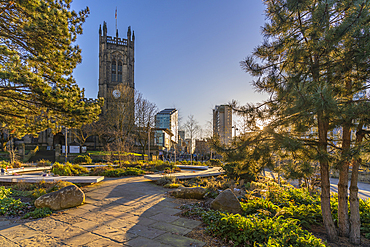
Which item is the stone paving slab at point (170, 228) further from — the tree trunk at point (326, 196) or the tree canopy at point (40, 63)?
the tree canopy at point (40, 63)

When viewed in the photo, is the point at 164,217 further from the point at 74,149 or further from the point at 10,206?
the point at 74,149

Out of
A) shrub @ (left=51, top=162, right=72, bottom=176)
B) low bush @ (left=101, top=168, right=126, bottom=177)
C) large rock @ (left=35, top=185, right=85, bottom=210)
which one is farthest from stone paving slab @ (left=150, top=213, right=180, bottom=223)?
shrub @ (left=51, top=162, right=72, bottom=176)

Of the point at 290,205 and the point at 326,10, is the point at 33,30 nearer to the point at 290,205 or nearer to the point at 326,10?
Answer: the point at 326,10

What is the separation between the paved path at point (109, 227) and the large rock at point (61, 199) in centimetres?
24

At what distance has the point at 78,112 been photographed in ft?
26.8

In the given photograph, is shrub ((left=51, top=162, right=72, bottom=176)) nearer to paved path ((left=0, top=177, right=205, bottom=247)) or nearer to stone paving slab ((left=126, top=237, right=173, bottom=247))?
paved path ((left=0, top=177, right=205, bottom=247))

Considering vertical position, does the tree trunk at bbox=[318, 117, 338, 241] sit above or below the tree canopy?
below

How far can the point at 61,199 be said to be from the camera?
5926 mm

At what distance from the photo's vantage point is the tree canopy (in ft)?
21.4

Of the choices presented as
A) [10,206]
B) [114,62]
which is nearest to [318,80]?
[10,206]

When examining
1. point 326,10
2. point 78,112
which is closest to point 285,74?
point 326,10

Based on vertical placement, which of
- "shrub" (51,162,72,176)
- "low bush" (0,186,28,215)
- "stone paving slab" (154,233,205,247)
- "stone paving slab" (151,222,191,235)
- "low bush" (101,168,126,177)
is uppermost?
"shrub" (51,162,72,176)

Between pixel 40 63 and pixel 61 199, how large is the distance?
477cm

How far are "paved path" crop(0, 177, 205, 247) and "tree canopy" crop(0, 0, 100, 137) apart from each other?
373 cm
